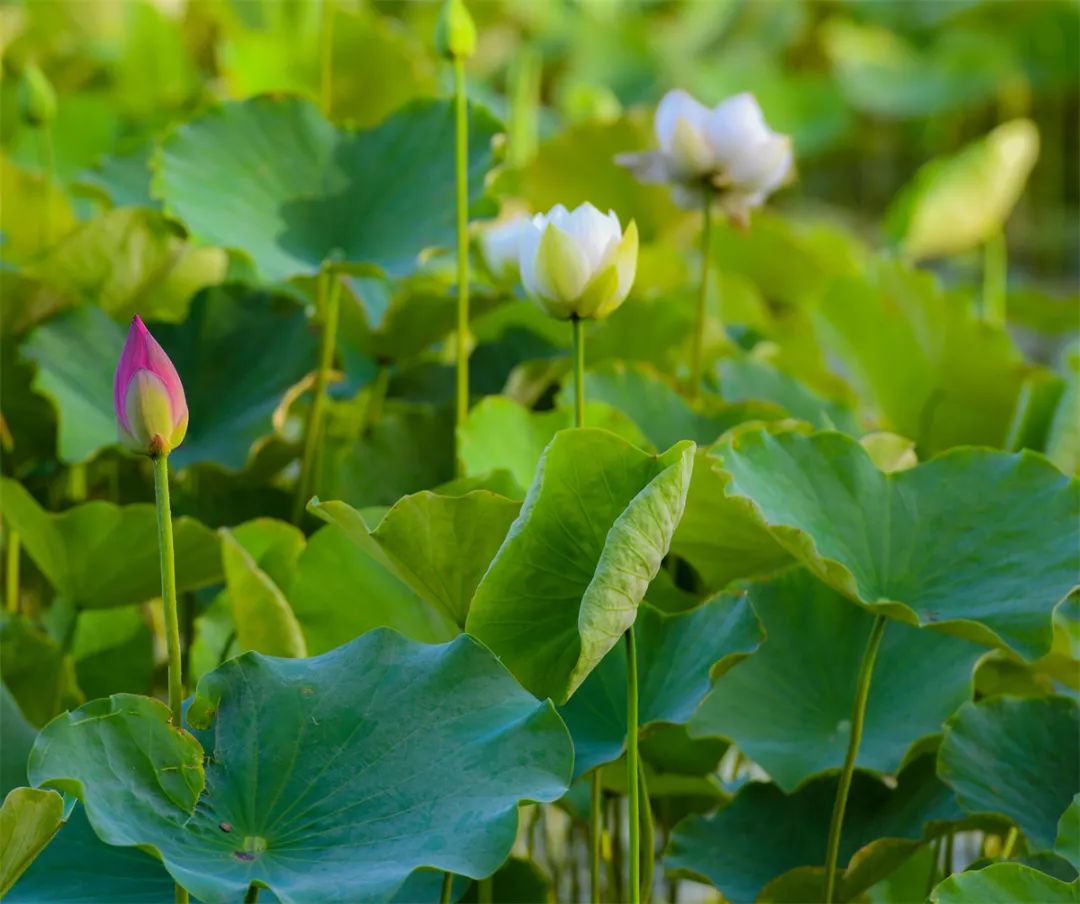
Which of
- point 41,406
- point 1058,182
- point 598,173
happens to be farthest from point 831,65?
point 41,406

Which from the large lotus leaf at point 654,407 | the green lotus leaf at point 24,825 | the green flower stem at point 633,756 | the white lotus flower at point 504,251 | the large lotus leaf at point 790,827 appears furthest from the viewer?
the white lotus flower at point 504,251

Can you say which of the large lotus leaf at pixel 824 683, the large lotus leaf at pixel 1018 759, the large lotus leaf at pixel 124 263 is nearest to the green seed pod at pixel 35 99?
the large lotus leaf at pixel 124 263

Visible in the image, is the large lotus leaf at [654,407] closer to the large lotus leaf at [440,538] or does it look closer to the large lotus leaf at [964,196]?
the large lotus leaf at [440,538]

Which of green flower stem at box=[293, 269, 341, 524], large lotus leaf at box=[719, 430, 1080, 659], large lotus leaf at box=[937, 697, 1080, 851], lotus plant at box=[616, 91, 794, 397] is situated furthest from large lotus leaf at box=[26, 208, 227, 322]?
large lotus leaf at box=[937, 697, 1080, 851]

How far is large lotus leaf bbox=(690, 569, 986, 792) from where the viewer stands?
739mm

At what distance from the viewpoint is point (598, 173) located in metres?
1.33

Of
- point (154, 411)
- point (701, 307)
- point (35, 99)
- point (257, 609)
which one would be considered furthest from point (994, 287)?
point (154, 411)

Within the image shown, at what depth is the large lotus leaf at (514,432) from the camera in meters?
0.76

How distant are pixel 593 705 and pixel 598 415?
0.17 m

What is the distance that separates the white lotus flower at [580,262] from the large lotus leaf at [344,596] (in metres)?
0.17

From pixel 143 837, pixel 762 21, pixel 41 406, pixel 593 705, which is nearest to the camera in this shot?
pixel 143 837

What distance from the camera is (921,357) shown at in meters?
1.02

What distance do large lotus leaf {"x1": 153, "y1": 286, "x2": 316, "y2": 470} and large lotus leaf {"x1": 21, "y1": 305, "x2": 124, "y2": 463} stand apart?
40 millimetres

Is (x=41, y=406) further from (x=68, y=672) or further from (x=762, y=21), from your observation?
(x=762, y=21)
